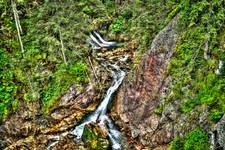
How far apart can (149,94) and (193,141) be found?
4803 millimetres

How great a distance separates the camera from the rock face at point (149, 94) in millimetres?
17766

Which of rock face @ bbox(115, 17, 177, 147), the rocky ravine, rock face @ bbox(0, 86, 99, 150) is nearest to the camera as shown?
the rocky ravine

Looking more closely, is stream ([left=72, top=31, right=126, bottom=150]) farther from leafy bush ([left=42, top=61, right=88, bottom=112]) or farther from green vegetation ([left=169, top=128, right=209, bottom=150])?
green vegetation ([left=169, top=128, right=209, bottom=150])

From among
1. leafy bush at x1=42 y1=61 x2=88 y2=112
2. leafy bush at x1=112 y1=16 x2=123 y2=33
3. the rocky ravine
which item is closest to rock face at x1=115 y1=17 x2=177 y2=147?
the rocky ravine

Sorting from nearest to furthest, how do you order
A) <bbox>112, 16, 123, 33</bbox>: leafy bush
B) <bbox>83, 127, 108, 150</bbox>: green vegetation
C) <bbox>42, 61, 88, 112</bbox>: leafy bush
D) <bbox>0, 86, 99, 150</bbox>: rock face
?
<bbox>83, 127, 108, 150</bbox>: green vegetation → <bbox>0, 86, 99, 150</bbox>: rock face → <bbox>42, 61, 88, 112</bbox>: leafy bush → <bbox>112, 16, 123, 33</bbox>: leafy bush

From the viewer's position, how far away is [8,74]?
22969 mm

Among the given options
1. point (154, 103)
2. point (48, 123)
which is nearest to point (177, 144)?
point (154, 103)

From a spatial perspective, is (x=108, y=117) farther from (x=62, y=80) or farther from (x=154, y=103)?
(x=62, y=80)

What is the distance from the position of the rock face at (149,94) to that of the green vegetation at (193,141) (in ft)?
5.30

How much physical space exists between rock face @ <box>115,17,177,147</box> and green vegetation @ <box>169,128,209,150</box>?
1615mm

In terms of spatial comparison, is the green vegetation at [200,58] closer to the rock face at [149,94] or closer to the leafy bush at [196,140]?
the rock face at [149,94]

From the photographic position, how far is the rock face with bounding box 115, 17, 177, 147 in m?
17.8

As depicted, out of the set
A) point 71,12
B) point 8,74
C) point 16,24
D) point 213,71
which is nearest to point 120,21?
point 71,12

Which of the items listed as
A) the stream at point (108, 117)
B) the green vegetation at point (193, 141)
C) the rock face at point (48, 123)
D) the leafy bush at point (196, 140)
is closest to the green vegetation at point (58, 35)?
the rock face at point (48, 123)
